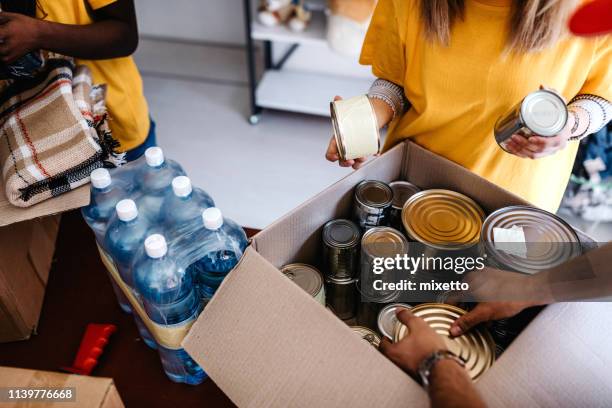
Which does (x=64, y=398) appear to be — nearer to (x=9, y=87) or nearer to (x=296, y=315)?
(x=296, y=315)

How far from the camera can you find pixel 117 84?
1.41 metres

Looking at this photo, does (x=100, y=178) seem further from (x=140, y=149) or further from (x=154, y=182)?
(x=140, y=149)

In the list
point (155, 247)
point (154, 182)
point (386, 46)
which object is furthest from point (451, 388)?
point (386, 46)

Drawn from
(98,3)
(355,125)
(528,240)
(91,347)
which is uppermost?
(98,3)

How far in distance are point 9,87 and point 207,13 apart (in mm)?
2360

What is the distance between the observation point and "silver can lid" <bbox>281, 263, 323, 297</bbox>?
0.99m

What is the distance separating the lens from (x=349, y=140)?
102 cm

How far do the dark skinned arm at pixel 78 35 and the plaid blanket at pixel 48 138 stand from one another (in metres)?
0.08

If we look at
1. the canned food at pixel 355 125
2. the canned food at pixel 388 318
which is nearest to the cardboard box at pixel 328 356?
the canned food at pixel 388 318

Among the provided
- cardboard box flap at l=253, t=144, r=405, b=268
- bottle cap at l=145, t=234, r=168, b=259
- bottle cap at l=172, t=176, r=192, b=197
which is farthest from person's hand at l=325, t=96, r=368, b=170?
bottle cap at l=145, t=234, r=168, b=259

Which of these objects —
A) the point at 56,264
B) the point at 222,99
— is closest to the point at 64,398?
the point at 56,264

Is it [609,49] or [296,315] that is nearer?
[296,315]

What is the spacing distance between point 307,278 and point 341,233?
0.41ft

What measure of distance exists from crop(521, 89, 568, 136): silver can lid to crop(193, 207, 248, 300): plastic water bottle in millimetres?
620
